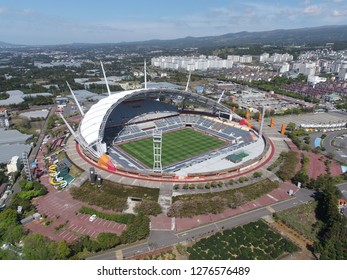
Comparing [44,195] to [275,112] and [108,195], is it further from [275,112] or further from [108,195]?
[275,112]

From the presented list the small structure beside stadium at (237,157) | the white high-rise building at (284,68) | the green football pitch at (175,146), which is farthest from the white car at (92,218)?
the white high-rise building at (284,68)

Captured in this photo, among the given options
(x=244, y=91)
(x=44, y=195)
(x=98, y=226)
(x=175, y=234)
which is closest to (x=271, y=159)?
(x=175, y=234)

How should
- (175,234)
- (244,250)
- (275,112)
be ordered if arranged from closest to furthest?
(244,250) → (175,234) → (275,112)

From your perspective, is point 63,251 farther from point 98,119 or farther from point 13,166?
point 98,119

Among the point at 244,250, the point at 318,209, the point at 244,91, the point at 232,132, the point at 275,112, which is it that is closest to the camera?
the point at 244,250

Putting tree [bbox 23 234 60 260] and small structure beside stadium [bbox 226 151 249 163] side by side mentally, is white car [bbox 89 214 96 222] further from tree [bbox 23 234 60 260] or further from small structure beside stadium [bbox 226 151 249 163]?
small structure beside stadium [bbox 226 151 249 163]

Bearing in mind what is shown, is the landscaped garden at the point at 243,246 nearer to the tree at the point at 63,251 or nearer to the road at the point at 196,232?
the road at the point at 196,232
